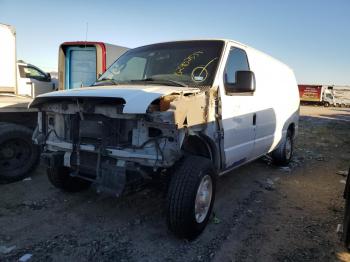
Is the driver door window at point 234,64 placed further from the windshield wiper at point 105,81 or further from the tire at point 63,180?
the tire at point 63,180

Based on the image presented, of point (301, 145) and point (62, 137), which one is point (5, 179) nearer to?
point (62, 137)

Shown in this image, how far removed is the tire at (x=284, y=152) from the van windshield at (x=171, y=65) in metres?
3.35

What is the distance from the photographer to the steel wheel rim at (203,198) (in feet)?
12.9

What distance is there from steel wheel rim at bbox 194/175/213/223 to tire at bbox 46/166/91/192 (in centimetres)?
201

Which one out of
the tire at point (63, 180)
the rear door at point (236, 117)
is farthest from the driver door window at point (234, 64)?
the tire at point (63, 180)

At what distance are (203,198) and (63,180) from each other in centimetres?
212

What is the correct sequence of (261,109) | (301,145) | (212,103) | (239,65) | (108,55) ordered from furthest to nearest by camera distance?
(301,145), (108,55), (261,109), (239,65), (212,103)

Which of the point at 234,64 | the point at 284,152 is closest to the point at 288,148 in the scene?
the point at 284,152

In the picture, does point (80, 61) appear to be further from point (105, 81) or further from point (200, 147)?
point (200, 147)

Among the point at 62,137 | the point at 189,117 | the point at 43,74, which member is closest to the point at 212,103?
the point at 189,117

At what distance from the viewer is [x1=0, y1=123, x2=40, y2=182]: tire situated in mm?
5727

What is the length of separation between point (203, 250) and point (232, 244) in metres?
0.35

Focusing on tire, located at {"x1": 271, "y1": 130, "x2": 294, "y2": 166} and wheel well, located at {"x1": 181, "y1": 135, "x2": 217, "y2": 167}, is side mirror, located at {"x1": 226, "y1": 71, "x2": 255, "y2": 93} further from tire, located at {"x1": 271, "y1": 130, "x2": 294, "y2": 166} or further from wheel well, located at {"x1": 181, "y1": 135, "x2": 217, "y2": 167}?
tire, located at {"x1": 271, "y1": 130, "x2": 294, "y2": 166}

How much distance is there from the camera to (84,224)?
424 cm
